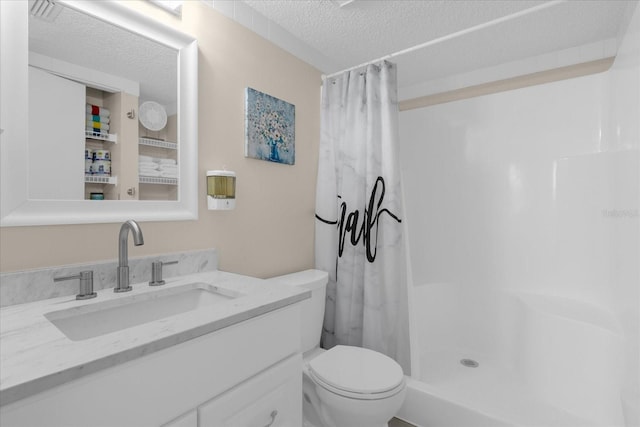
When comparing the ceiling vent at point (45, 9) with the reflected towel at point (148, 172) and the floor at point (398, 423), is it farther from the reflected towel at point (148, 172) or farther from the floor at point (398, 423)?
the floor at point (398, 423)

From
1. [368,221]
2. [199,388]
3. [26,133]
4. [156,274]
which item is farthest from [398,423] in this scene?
[26,133]

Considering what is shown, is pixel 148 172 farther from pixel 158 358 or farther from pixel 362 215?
pixel 362 215

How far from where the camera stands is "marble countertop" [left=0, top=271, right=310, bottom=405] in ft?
1.92

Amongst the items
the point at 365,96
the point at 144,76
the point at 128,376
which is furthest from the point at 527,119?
the point at 128,376

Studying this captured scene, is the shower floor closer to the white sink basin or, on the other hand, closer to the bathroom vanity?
the bathroom vanity

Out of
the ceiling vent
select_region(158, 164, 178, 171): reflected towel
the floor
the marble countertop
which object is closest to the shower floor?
the floor

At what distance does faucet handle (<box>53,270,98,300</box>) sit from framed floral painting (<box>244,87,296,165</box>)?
90 cm

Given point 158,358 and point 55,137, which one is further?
point 55,137

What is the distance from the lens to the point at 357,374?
4.57 feet

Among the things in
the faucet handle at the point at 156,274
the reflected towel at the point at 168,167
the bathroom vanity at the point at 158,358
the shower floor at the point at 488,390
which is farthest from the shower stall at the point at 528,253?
the reflected towel at the point at 168,167

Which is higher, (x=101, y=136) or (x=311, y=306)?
(x=101, y=136)

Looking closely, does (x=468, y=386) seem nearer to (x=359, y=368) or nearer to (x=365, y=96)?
(x=359, y=368)

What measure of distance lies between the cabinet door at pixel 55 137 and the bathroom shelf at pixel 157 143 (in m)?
0.22

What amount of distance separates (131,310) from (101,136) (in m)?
0.63
